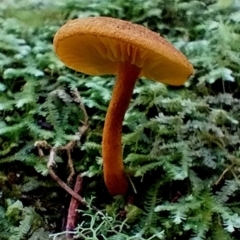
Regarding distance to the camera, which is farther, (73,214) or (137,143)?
(137,143)

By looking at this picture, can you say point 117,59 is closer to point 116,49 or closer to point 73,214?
point 116,49

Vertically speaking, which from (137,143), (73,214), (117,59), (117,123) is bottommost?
(73,214)

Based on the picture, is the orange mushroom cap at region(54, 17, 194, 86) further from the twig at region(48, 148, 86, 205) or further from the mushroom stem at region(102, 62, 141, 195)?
the twig at region(48, 148, 86, 205)

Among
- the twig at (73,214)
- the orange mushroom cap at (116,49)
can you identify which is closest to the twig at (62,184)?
the twig at (73,214)

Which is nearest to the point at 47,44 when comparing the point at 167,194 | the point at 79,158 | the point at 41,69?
the point at 41,69

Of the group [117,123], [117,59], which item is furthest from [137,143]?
[117,59]

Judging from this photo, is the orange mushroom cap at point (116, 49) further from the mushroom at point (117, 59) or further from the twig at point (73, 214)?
the twig at point (73, 214)

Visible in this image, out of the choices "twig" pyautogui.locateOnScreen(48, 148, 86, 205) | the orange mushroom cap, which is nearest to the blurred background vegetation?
"twig" pyautogui.locateOnScreen(48, 148, 86, 205)
